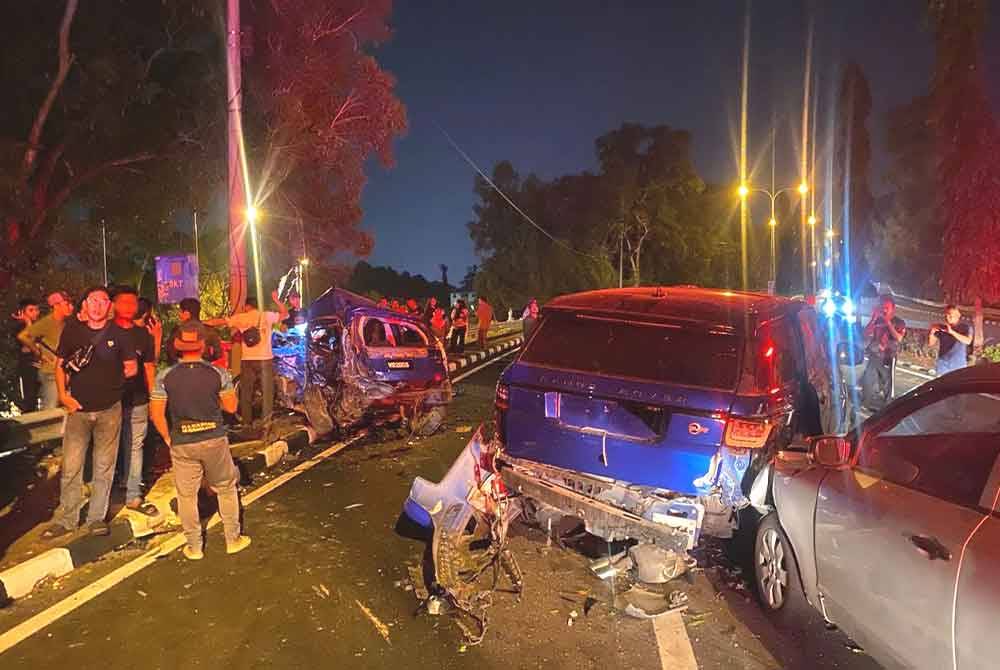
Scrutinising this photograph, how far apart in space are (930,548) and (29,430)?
7.96m

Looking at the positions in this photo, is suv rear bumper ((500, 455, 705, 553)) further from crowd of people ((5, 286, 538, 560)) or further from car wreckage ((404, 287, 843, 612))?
crowd of people ((5, 286, 538, 560))

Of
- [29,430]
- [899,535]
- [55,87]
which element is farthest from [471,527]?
[55,87]

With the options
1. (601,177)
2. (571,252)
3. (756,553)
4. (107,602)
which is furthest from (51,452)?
(601,177)

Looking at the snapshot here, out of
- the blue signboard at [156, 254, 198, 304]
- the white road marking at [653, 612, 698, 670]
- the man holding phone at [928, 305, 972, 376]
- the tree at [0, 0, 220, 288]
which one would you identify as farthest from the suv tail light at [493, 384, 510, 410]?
the tree at [0, 0, 220, 288]

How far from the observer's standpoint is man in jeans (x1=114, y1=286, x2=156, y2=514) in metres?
6.10

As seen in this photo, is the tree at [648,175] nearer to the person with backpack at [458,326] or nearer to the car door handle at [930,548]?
the person with backpack at [458,326]

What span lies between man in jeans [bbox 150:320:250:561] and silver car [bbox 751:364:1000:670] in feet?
11.9

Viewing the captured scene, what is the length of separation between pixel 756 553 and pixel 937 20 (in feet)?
69.7

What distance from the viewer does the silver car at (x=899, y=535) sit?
2.85 m

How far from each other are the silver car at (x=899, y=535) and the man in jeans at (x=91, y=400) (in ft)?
15.2

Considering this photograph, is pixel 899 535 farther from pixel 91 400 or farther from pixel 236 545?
pixel 91 400

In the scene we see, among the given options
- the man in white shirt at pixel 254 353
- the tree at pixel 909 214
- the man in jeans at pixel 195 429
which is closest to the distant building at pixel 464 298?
the man in white shirt at pixel 254 353

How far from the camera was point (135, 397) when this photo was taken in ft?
20.9

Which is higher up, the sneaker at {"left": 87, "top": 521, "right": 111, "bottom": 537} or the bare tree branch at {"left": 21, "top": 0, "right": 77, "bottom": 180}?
the bare tree branch at {"left": 21, "top": 0, "right": 77, "bottom": 180}
